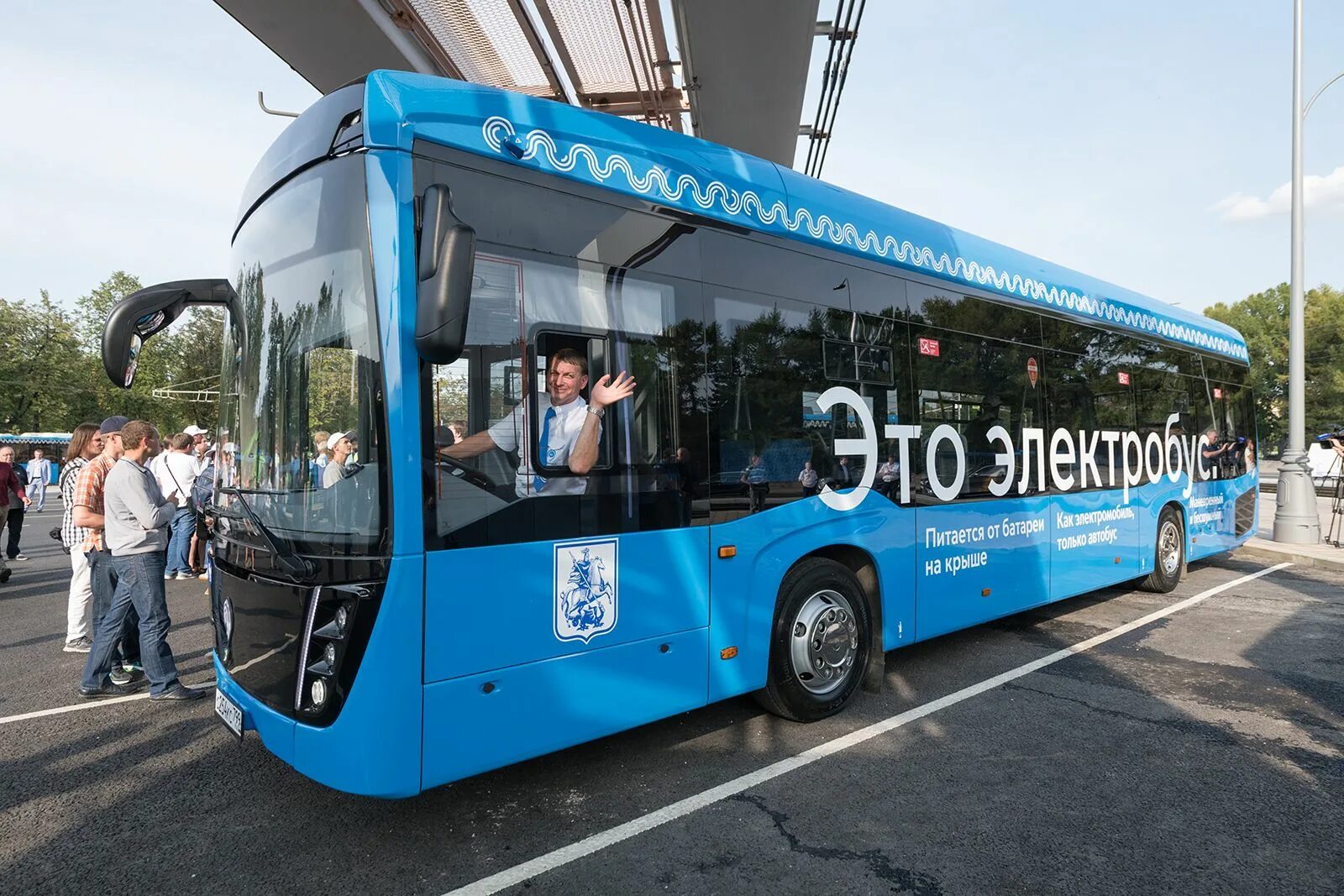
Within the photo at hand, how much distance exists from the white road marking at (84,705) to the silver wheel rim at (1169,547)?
29.6 feet

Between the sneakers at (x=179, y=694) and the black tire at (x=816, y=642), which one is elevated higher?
the black tire at (x=816, y=642)

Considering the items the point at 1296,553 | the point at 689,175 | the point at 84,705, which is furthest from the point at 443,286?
the point at 1296,553

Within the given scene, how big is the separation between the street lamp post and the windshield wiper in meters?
15.0

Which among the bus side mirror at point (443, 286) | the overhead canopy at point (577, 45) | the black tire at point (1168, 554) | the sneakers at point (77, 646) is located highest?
the overhead canopy at point (577, 45)

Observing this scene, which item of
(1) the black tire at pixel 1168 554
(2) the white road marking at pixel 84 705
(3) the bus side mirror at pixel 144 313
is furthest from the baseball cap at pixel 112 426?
(1) the black tire at pixel 1168 554

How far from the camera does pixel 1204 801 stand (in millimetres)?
3678

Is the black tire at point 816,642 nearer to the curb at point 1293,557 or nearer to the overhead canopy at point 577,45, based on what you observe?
the overhead canopy at point 577,45

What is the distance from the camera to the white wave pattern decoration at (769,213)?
346 centimetres

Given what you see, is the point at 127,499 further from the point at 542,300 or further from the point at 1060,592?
the point at 1060,592

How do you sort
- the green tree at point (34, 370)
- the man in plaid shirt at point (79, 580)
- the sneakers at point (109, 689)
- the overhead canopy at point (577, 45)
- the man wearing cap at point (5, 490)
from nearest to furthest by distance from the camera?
the sneakers at point (109, 689) → the overhead canopy at point (577, 45) → the man in plaid shirt at point (79, 580) → the man wearing cap at point (5, 490) → the green tree at point (34, 370)

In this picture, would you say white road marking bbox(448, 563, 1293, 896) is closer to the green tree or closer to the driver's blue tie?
the driver's blue tie

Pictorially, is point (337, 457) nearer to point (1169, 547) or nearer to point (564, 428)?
point (564, 428)

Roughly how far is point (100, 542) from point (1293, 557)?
1465 centimetres

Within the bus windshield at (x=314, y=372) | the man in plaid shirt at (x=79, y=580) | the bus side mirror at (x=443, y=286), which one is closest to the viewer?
the bus side mirror at (x=443, y=286)
